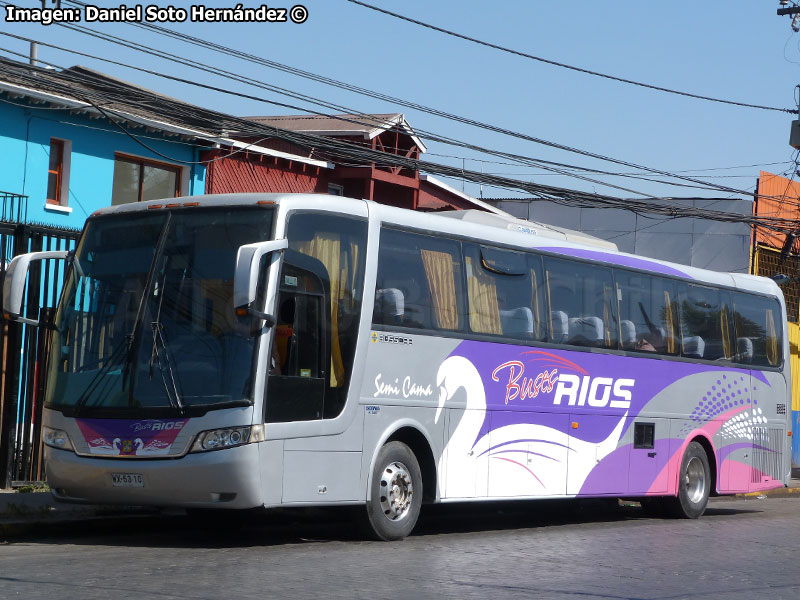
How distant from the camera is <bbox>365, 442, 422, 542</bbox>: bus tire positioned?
1215cm

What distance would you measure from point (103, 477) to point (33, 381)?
4.48 m

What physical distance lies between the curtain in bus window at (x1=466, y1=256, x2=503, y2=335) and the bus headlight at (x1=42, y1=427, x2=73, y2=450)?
4.55 m

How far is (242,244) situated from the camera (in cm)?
1137

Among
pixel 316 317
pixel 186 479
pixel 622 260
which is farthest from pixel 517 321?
pixel 186 479

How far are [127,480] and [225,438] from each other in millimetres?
1013

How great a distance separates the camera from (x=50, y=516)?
1252cm

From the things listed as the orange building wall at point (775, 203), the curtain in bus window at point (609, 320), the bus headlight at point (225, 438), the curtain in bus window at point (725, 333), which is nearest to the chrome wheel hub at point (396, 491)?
the bus headlight at point (225, 438)

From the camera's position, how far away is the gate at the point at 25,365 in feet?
48.9

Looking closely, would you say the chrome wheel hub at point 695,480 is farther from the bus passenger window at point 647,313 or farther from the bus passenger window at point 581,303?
the bus passenger window at point 581,303

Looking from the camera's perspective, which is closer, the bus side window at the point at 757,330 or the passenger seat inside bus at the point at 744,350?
the passenger seat inside bus at the point at 744,350

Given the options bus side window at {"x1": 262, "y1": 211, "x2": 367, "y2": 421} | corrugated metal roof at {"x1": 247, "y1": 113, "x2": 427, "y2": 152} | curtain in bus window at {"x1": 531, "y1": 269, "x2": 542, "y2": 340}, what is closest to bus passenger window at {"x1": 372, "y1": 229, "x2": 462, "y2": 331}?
bus side window at {"x1": 262, "y1": 211, "x2": 367, "y2": 421}

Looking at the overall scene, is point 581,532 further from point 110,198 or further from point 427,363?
point 110,198

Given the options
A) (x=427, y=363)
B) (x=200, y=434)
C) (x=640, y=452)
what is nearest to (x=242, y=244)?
(x=200, y=434)

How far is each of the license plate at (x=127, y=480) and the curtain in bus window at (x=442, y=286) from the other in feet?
12.1
